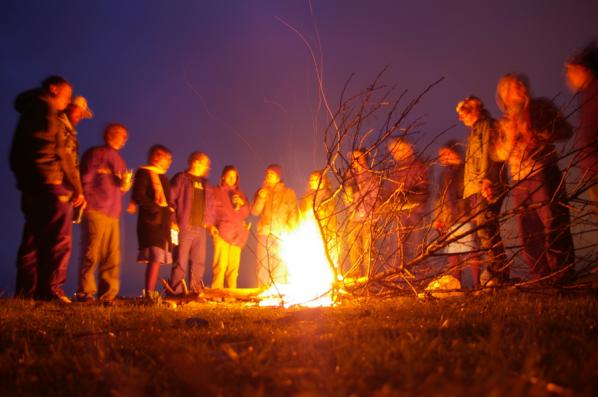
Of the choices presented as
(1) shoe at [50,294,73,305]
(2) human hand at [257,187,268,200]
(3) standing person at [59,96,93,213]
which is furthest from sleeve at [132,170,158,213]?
(2) human hand at [257,187,268,200]

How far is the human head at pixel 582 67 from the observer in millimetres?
4062

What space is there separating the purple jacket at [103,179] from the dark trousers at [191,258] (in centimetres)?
120

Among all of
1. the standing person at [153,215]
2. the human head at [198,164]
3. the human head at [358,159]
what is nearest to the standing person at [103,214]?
the standing person at [153,215]

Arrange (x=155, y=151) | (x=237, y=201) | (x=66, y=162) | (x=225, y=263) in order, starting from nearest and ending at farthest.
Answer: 1. (x=66, y=162)
2. (x=155, y=151)
3. (x=225, y=263)
4. (x=237, y=201)

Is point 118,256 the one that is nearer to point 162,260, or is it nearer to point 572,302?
point 162,260

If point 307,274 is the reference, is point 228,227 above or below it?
above

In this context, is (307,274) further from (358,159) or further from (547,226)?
(547,226)

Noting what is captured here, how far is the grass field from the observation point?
1465mm

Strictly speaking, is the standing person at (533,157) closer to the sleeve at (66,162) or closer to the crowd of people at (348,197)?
the crowd of people at (348,197)

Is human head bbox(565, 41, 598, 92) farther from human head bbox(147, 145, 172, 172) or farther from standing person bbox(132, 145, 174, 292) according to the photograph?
human head bbox(147, 145, 172, 172)

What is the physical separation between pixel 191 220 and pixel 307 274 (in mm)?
2587

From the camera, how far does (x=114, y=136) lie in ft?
19.5

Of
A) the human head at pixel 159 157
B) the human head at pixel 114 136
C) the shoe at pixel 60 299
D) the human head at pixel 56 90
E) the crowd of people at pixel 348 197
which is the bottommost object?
the shoe at pixel 60 299

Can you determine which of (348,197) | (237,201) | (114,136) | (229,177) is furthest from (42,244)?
(229,177)
